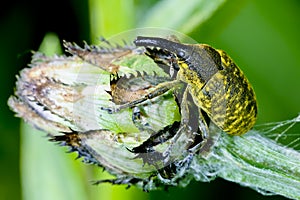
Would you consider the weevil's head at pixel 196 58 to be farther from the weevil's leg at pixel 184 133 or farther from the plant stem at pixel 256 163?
the plant stem at pixel 256 163

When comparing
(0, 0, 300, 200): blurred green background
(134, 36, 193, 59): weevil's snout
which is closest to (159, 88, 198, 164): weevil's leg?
(134, 36, 193, 59): weevil's snout

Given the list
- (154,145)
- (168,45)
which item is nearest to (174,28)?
(168,45)

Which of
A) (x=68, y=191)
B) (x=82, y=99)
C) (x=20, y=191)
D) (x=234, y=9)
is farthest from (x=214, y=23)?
(x=20, y=191)

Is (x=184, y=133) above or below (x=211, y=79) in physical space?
below

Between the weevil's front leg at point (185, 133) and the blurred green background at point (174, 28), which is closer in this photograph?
the weevil's front leg at point (185, 133)

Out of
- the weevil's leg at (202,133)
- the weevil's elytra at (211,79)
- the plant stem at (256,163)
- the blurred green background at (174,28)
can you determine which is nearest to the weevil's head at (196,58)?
the weevil's elytra at (211,79)

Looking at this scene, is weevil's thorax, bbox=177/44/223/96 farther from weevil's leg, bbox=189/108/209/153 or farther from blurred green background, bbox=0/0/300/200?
blurred green background, bbox=0/0/300/200

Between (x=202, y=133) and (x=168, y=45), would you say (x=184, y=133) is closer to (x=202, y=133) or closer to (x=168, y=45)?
(x=202, y=133)
